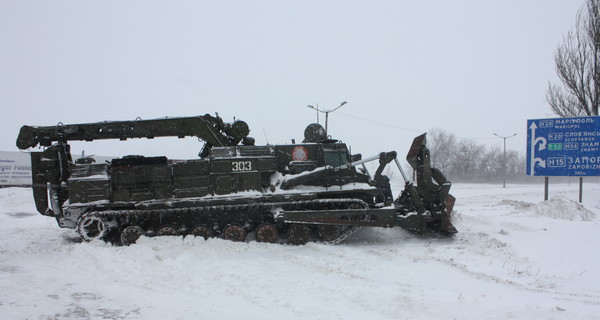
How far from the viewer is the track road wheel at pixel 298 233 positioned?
31.3 feet

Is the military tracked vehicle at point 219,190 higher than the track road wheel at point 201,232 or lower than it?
higher

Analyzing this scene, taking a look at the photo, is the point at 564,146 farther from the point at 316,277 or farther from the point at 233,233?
the point at 316,277

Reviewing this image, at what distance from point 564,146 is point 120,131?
15.9 metres

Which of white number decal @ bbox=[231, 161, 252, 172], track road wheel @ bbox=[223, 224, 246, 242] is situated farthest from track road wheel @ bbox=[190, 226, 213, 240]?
white number decal @ bbox=[231, 161, 252, 172]

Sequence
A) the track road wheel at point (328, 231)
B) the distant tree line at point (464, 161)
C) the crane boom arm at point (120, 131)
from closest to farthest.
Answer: the track road wheel at point (328, 231)
the crane boom arm at point (120, 131)
the distant tree line at point (464, 161)

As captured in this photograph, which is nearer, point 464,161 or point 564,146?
point 564,146

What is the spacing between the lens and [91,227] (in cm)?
944

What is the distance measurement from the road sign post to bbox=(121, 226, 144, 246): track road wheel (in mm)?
14805

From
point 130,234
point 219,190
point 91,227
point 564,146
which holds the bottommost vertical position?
point 130,234

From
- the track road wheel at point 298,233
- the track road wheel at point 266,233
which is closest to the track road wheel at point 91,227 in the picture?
the track road wheel at point 266,233

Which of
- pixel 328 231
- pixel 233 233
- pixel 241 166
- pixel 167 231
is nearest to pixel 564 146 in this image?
pixel 328 231

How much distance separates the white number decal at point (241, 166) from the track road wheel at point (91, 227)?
3051mm

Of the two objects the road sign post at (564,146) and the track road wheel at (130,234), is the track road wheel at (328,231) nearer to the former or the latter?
the track road wheel at (130,234)

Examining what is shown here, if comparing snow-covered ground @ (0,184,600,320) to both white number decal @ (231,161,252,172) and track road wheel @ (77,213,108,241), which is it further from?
white number decal @ (231,161,252,172)
